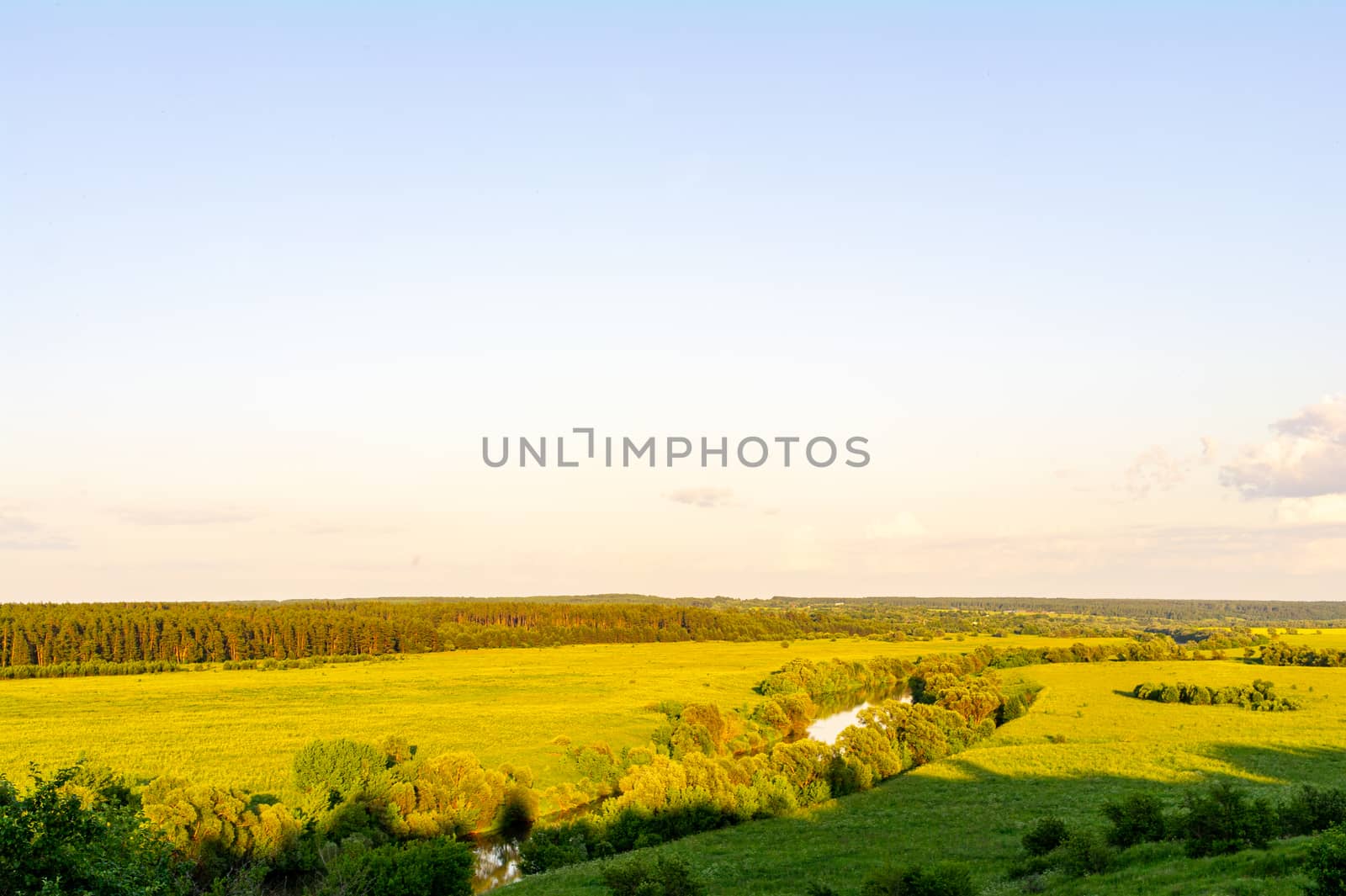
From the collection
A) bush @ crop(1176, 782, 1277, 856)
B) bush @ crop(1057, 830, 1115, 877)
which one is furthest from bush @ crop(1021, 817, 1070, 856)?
bush @ crop(1176, 782, 1277, 856)

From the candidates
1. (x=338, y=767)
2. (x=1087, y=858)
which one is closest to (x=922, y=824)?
(x=1087, y=858)

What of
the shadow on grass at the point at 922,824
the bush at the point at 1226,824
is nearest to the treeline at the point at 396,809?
the shadow on grass at the point at 922,824

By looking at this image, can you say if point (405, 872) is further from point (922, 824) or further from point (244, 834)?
point (922, 824)

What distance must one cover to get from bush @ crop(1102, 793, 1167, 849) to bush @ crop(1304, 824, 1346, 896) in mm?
15273

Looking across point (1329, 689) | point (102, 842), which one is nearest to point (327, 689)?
point (102, 842)

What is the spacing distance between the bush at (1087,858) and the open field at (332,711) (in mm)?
41405

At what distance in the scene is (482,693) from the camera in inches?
4481

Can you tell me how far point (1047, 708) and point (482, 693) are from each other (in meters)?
68.3

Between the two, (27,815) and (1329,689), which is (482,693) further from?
(1329,689)

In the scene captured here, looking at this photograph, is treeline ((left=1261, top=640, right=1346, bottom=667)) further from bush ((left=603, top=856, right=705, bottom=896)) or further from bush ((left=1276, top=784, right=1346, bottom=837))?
bush ((left=603, top=856, right=705, bottom=896))

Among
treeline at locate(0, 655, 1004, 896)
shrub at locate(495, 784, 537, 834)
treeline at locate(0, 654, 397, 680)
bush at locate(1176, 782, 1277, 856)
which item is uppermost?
bush at locate(1176, 782, 1277, 856)

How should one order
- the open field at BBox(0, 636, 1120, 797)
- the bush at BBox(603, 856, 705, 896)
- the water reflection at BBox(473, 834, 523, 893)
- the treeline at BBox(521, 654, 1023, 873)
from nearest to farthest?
the bush at BBox(603, 856, 705, 896) < the water reflection at BBox(473, 834, 523, 893) < the treeline at BBox(521, 654, 1023, 873) < the open field at BBox(0, 636, 1120, 797)

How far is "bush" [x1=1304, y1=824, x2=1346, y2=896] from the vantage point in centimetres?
2212

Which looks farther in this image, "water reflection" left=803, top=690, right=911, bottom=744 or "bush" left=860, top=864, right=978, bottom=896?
"water reflection" left=803, top=690, right=911, bottom=744
